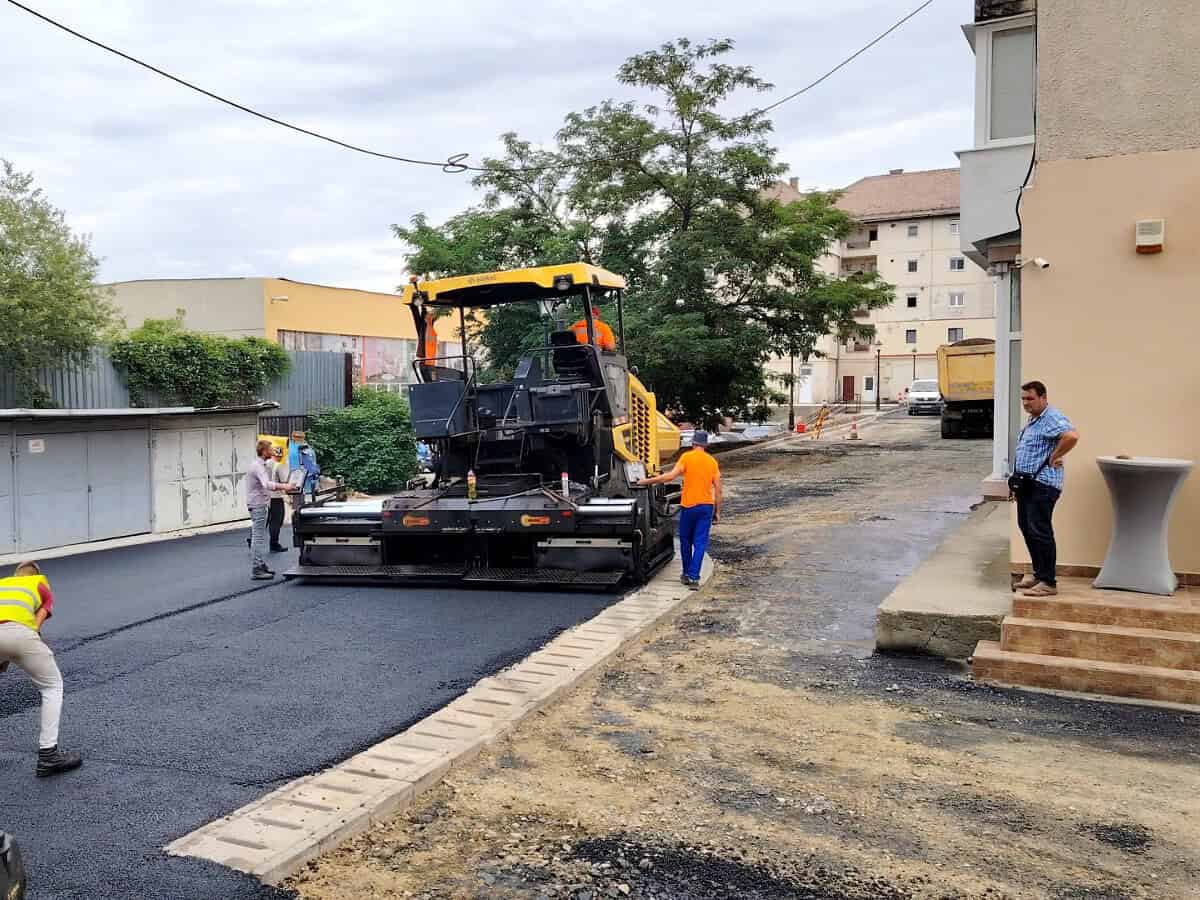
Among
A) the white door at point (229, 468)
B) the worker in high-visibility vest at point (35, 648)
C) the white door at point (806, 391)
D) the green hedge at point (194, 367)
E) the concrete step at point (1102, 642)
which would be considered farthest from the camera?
the white door at point (806, 391)

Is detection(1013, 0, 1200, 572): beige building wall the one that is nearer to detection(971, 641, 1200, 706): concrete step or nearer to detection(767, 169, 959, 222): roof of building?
detection(971, 641, 1200, 706): concrete step

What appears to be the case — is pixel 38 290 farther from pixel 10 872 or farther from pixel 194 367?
pixel 10 872

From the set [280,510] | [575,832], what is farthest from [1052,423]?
[280,510]

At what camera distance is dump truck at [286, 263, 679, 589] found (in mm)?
9203

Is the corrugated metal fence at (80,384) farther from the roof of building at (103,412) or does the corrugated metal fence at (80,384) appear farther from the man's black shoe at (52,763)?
the man's black shoe at (52,763)

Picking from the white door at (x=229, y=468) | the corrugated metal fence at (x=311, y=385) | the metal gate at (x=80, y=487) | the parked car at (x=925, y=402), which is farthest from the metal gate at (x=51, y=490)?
the parked car at (x=925, y=402)

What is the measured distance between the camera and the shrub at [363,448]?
2092 cm

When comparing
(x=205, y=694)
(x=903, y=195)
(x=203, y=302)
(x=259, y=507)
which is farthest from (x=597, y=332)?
(x=903, y=195)

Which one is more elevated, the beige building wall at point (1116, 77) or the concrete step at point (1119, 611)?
the beige building wall at point (1116, 77)

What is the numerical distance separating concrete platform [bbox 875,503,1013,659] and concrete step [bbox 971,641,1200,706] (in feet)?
0.88

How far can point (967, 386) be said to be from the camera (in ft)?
94.4

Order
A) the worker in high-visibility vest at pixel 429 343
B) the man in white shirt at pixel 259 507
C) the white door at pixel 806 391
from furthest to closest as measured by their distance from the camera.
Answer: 1. the white door at pixel 806 391
2. the worker in high-visibility vest at pixel 429 343
3. the man in white shirt at pixel 259 507

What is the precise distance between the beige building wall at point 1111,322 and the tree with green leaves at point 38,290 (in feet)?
48.6

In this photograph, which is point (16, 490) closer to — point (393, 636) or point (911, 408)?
point (393, 636)
